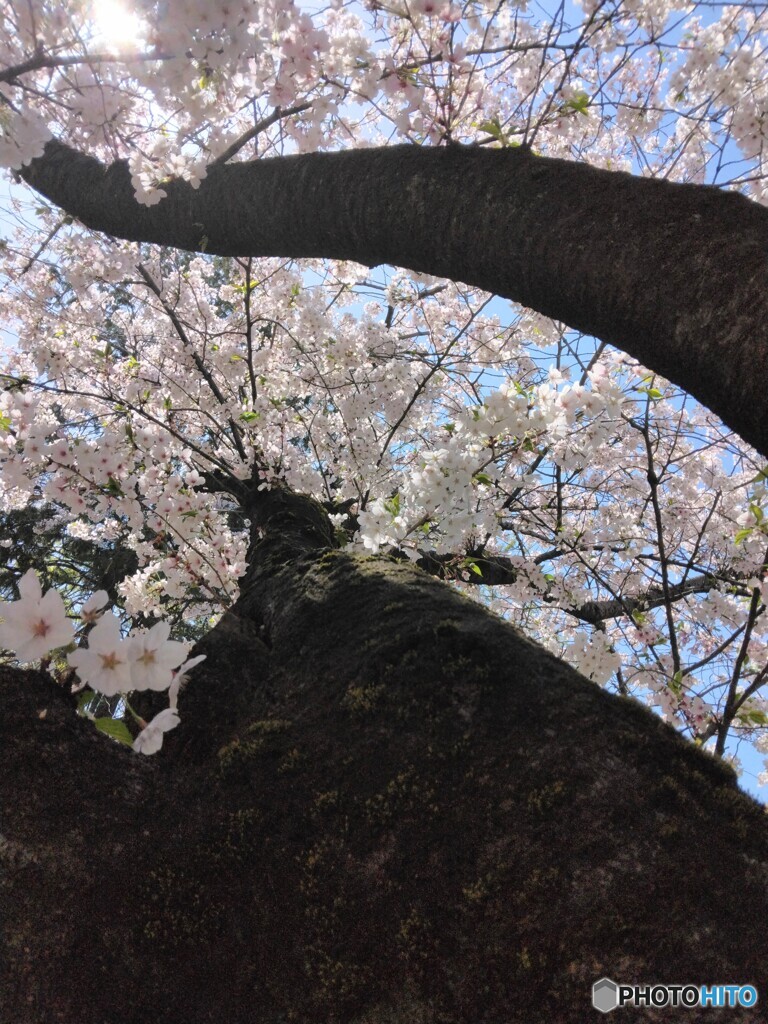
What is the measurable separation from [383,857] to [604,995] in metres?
0.34

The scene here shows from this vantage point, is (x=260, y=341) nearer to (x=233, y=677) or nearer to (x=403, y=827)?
(x=233, y=677)

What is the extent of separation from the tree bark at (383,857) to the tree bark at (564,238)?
0.64 m

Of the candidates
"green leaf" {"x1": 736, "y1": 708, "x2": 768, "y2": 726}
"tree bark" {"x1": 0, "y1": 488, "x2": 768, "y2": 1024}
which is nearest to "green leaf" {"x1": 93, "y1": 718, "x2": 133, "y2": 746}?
"tree bark" {"x1": 0, "y1": 488, "x2": 768, "y2": 1024}

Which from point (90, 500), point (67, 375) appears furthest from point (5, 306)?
point (90, 500)

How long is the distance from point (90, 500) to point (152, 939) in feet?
13.5

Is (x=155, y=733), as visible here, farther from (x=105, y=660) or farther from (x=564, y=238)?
(x=564, y=238)

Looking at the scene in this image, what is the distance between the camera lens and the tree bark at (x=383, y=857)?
774mm

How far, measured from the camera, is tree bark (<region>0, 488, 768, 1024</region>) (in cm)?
77

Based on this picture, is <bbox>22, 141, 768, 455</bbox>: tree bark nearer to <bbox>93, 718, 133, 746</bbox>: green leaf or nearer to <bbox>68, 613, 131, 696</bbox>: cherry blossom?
<bbox>68, 613, 131, 696</bbox>: cherry blossom

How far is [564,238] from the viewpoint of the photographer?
4.39 ft

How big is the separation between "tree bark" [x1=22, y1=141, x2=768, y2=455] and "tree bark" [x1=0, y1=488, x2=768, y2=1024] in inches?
25.1

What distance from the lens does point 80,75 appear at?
9.33ft

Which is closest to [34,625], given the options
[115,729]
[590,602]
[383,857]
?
[115,729]

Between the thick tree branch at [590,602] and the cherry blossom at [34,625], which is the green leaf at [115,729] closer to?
the cherry blossom at [34,625]
